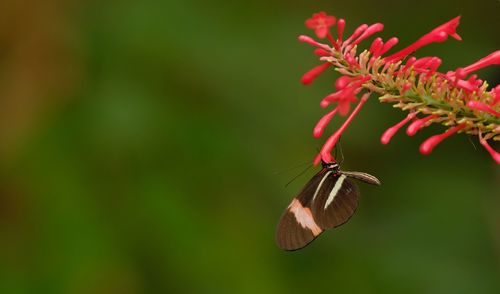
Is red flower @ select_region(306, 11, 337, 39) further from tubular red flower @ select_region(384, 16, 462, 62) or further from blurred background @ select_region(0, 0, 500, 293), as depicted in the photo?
blurred background @ select_region(0, 0, 500, 293)

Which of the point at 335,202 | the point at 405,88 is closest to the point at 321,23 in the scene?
the point at 405,88

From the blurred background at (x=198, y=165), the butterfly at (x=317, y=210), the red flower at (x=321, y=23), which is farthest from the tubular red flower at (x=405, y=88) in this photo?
the blurred background at (x=198, y=165)

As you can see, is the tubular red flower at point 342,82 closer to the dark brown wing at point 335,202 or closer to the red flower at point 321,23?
the red flower at point 321,23

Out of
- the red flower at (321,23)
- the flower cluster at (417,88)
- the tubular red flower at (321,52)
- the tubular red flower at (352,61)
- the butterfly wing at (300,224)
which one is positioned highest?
the red flower at (321,23)

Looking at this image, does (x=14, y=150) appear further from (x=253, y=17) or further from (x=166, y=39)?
(x=253, y=17)

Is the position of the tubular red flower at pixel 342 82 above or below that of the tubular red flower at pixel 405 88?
above

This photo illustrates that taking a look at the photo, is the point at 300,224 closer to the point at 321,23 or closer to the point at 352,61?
the point at 352,61

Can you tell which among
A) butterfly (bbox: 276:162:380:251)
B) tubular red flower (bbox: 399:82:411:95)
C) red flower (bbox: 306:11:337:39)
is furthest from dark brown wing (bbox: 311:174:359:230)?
red flower (bbox: 306:11:337:39)
